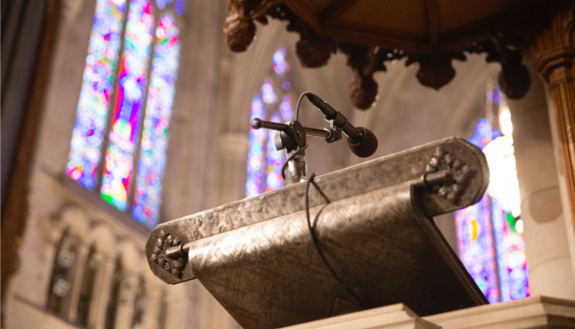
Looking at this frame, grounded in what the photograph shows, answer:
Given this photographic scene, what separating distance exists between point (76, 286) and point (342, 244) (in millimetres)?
7268

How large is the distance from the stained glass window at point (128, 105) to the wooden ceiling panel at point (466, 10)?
20.4ft

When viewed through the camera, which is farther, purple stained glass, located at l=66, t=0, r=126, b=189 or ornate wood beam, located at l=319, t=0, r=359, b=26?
purple stained glass, located at l=66, t=0, r=126, b=189

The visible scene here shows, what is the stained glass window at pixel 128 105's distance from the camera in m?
9.44

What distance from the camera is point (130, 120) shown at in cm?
1026

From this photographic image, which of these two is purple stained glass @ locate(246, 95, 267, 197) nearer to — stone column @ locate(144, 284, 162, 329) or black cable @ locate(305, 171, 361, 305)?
stone column @ locate(144, 284, 162, 329)

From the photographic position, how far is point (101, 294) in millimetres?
8688

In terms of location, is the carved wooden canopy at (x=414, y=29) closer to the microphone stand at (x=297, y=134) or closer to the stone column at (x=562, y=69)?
the stone column at (x=562, y=69)

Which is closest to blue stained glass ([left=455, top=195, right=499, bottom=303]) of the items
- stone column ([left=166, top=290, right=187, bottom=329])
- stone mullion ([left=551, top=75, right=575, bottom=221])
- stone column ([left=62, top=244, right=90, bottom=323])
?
stone column ([left=166, top=290, right=187, bottom=329])

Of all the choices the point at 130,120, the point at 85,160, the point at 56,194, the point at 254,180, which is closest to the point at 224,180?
the point at 254,180

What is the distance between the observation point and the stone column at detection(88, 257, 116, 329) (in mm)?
8445

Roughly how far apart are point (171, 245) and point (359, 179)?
1.80ft

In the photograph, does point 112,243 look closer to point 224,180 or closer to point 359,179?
point 224,180

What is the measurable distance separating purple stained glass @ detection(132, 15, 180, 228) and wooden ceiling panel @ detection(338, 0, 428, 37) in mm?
6667

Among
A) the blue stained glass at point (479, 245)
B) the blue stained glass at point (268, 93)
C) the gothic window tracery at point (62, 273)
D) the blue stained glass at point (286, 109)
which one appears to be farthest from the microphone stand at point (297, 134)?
the blue stained glass at point (286, 109)
